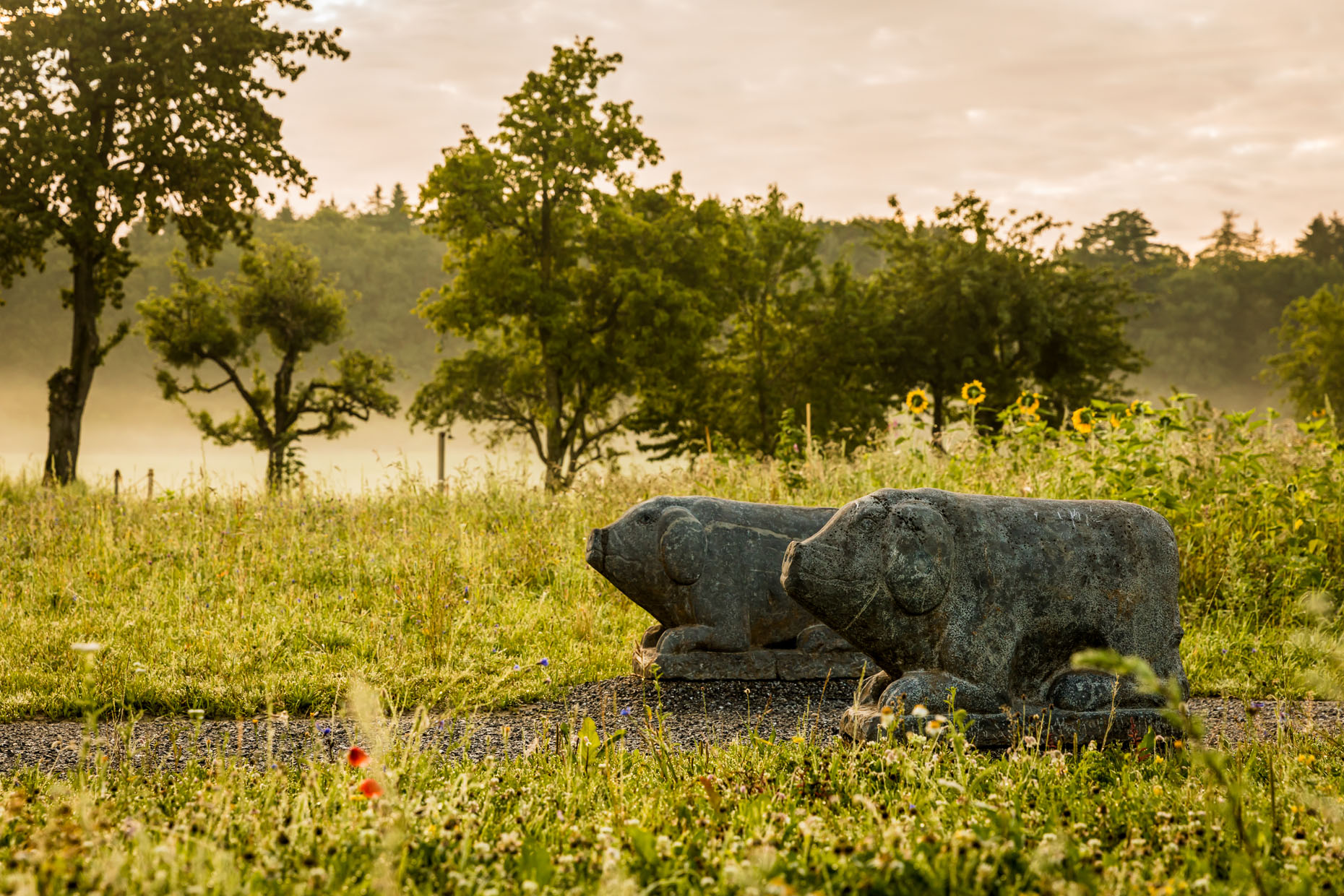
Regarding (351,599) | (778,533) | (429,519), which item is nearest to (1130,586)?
(778,533)

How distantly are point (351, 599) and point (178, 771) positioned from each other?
12.8 ft

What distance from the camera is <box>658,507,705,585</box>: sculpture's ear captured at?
19.0ft

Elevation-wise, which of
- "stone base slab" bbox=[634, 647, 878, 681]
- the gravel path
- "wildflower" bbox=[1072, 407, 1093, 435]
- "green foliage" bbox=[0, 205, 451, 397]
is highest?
"green foliage" bbox=[0, 205, 451, 397]

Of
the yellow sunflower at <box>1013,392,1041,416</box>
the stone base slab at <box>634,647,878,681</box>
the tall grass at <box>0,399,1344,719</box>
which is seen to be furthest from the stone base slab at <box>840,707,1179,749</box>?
the yellow sunflower at <box>1013,392,1041,416</box>

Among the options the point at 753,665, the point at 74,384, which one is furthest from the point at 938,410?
the point at 753,665

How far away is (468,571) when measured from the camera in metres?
8.53

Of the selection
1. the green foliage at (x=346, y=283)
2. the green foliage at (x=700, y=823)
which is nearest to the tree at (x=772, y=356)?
the green foliage at (x=700, y=823)

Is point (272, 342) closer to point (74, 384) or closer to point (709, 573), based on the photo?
point (74, 384)

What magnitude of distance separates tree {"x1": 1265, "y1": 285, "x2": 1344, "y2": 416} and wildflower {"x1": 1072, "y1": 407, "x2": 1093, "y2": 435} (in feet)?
110

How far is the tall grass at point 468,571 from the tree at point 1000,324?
15.2m

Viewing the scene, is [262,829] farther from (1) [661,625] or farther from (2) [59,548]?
(2) [59,548]

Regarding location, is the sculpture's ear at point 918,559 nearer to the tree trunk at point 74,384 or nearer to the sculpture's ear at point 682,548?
the sculpture's ear at point 682,548

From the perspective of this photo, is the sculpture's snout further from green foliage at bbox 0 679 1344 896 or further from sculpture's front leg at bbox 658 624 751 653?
green foliage at bbox 0 679 1344 896

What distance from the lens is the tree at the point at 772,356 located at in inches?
1065
